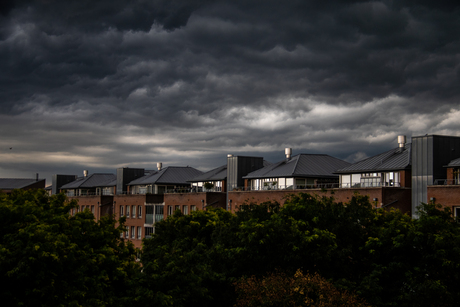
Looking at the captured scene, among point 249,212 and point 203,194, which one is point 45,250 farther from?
point 203,194

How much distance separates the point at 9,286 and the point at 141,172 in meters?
84.3

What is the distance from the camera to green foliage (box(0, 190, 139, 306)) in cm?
2270

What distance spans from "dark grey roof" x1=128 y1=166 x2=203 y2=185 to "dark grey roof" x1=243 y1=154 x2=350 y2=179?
2132 cm

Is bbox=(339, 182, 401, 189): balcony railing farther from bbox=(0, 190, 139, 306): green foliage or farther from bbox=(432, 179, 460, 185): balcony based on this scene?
bbox=(0, 190, 139, 306): green foliage

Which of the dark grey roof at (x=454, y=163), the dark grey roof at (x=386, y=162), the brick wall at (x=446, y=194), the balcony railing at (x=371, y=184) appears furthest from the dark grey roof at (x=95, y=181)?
the brick wall at (x=446, y=194)

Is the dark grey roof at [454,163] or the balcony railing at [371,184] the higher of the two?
the dark grey roof at [454,163]

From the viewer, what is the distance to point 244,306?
28.1m

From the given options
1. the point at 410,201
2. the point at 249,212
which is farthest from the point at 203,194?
the point at 249,212

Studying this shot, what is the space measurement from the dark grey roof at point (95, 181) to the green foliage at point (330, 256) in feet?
268

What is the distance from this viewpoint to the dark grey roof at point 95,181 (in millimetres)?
114750

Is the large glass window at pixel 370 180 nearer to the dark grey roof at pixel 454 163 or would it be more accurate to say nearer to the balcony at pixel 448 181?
the balcony at pixel 448 181

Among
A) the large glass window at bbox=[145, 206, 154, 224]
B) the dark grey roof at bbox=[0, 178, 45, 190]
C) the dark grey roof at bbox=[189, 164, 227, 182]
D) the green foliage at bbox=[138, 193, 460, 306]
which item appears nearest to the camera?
the green foliage at bbox=[138, 193, 460, 306]

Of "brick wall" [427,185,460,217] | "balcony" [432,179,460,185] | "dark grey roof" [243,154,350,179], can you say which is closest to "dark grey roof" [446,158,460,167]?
"balcony" [432,179,460,185]

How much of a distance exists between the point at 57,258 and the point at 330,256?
678 inches
